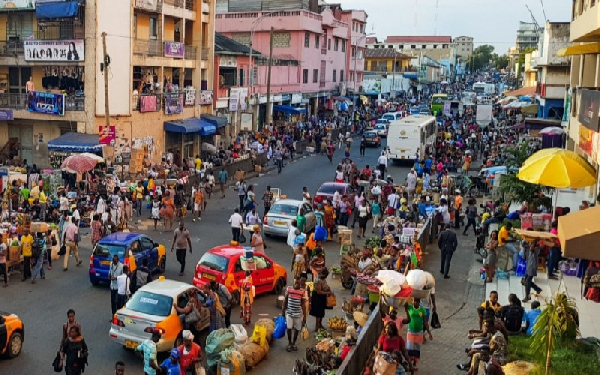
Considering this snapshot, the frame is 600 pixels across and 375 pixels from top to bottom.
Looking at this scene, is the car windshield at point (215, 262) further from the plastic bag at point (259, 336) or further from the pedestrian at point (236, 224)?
the pedestrian at point (236, 224)

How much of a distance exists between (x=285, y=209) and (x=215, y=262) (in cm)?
752

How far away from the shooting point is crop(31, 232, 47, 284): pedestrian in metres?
18.0

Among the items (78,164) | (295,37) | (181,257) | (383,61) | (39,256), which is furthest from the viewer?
(383,61)

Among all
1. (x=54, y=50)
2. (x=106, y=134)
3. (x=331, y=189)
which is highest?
(x=54, y=50)

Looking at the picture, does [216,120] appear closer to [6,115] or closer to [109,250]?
[6,115]

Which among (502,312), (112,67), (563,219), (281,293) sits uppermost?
(112,67)

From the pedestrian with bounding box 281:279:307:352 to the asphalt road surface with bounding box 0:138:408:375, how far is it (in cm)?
34

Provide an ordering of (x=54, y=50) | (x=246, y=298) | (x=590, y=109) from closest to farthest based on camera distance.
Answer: (x=246, y=298) < (x=590, y=109) < (x=54, y=50)

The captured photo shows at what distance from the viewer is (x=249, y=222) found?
23219mm

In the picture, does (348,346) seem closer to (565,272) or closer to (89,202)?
(565,272)

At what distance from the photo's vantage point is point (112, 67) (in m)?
33.8

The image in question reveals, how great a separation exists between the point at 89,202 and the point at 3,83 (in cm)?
1411

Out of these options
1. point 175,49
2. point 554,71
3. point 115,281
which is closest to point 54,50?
point 175,49

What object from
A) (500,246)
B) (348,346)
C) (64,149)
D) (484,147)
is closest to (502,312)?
(348,346)
